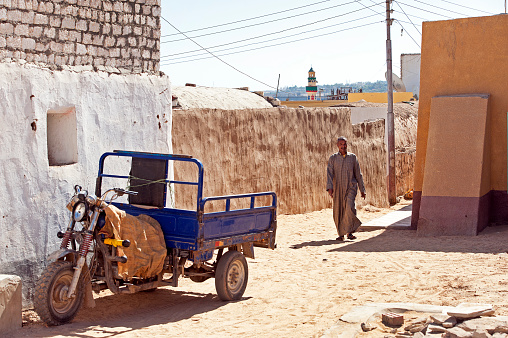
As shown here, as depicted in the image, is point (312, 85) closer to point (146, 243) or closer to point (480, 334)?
point (146, 243)

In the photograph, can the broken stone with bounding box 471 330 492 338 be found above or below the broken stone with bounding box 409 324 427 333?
above

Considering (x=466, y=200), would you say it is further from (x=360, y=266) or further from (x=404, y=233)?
(x=360, y=266)

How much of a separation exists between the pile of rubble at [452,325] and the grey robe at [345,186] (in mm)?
5191

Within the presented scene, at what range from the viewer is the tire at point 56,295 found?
6277mm

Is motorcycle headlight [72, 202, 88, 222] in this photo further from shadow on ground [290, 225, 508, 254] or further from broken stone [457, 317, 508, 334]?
shadow on ground [290, 225, 508, 254]

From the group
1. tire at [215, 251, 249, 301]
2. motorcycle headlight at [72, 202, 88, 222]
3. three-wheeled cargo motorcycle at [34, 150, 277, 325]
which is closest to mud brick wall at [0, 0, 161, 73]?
three-wheeled cargo motorcycle at [34, 150, 277, 325]

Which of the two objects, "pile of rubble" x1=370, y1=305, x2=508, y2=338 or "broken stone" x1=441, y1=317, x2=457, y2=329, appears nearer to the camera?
"pile of rubble" x1=370, y1=305, x2=508, y2=338

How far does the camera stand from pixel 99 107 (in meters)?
8.73

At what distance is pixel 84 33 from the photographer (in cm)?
866

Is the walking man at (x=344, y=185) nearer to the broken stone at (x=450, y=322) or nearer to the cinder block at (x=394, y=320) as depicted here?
the cinder block at (x=394, y=320)

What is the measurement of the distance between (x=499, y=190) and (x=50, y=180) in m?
7.65

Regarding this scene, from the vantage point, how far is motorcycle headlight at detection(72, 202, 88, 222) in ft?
21.6

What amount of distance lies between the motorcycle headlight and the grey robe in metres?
5.71

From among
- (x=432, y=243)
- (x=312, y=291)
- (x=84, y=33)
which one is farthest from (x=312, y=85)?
(x=312, y=291)
